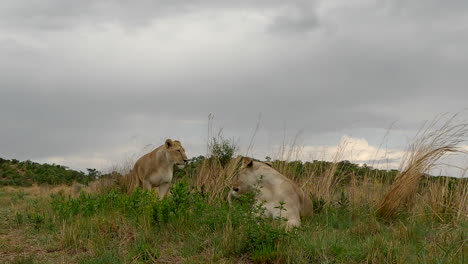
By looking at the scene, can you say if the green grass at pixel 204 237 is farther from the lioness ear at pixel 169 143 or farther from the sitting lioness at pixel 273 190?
the lioness ear at pixel 169 143

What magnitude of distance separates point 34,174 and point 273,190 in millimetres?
24810

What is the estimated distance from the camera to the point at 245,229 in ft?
19.7

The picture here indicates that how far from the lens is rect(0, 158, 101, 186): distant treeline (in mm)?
26719

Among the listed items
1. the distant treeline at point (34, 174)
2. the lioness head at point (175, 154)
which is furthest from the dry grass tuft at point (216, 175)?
the distant treeline at point (34, 174)

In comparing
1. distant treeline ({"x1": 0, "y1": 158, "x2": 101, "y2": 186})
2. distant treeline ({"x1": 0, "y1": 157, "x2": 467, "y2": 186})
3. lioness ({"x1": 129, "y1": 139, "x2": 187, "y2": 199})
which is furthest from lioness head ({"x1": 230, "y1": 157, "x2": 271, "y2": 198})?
distant treeline ({"x1": 0, "y1": 158, "x2": 101, "y2": 186})

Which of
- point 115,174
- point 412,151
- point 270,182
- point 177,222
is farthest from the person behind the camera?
point 115,174

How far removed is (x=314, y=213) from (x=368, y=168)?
3541mm

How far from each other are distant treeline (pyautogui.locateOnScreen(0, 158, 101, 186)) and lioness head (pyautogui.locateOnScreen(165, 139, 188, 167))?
13.9 m

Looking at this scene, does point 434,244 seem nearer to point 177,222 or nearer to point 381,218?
point 381,218

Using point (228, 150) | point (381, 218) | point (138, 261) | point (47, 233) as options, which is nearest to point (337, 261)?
point (138, 261)

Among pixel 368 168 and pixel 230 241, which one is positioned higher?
pixel 368 168

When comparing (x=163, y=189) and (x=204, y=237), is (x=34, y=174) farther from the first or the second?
(x=204, y=237)

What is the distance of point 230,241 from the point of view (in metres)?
6.00

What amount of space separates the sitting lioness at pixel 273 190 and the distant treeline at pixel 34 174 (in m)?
17.9
